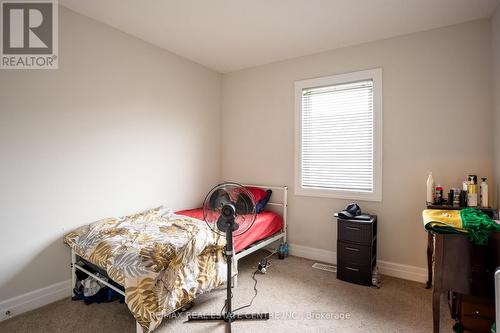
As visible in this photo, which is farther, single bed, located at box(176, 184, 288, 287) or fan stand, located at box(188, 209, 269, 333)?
single bed, located at box(176, 184, 288, 287)

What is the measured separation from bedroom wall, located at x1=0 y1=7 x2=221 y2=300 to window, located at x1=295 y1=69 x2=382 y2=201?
5.10 ft

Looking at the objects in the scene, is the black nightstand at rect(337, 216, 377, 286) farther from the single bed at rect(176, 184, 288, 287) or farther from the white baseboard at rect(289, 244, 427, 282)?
the single bed at rect(176, 184, 288, 287)

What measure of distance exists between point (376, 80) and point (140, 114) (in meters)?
2.65

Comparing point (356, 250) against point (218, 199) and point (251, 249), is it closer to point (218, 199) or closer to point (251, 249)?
point (251, 249)

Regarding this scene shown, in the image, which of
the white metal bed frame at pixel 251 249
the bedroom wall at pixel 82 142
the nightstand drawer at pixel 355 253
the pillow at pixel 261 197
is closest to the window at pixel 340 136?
the white metal bed frame at pixel 251 249

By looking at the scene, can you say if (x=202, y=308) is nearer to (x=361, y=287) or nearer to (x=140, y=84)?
(x=361, y=287)

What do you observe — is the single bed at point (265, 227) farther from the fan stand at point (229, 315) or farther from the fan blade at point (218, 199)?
the fan blade at point (218, 199)

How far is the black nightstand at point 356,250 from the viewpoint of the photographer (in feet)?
8.78

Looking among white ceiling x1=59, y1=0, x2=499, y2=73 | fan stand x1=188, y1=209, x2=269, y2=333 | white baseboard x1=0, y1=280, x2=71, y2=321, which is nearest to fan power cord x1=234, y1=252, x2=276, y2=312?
fan stand x1=188, y1=209, x2=269, y2=333

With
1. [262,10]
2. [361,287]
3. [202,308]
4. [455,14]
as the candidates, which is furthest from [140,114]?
→ [455,14]

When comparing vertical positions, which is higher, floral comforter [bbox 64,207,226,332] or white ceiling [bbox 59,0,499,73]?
white ceiling [bbox 59,0,499,73]

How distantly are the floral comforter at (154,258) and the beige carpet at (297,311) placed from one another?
30 cm

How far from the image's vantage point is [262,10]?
2.40 meters

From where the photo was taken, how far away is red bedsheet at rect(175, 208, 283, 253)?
2.71 meters
